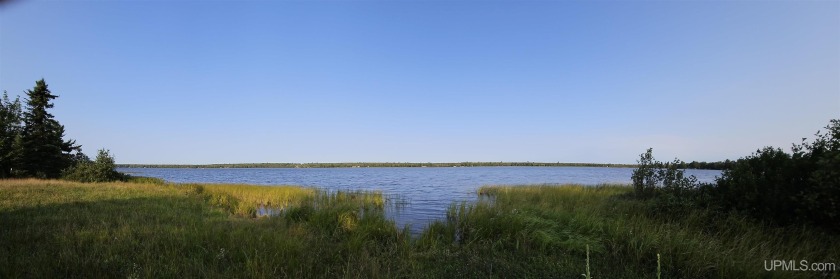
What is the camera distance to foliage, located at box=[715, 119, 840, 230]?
795cm

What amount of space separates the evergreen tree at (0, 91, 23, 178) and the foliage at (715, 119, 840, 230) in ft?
164

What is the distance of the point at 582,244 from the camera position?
8.17 meters

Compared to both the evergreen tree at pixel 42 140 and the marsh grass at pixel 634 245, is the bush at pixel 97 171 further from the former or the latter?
the marsh grass at pixel 634 245

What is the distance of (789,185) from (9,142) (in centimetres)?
5496

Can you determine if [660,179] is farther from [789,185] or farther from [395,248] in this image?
[395,248]

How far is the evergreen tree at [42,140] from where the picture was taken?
3381cm

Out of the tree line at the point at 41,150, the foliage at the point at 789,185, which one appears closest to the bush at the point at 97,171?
the tree line at the point at 41,150

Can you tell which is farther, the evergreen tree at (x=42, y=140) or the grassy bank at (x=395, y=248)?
the evergreen tree at (x=42, y=140)

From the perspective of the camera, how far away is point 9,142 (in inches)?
1372

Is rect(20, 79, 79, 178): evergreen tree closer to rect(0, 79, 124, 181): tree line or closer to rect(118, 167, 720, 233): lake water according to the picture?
rect(0, 79, 124, 181): tree line

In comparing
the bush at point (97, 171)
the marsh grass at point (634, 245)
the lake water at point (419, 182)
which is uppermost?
the bush at point (97, 171)

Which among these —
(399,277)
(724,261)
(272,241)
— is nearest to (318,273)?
(399,277)

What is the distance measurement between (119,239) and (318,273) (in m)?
4.99

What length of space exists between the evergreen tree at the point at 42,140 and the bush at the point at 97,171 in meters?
5.18
